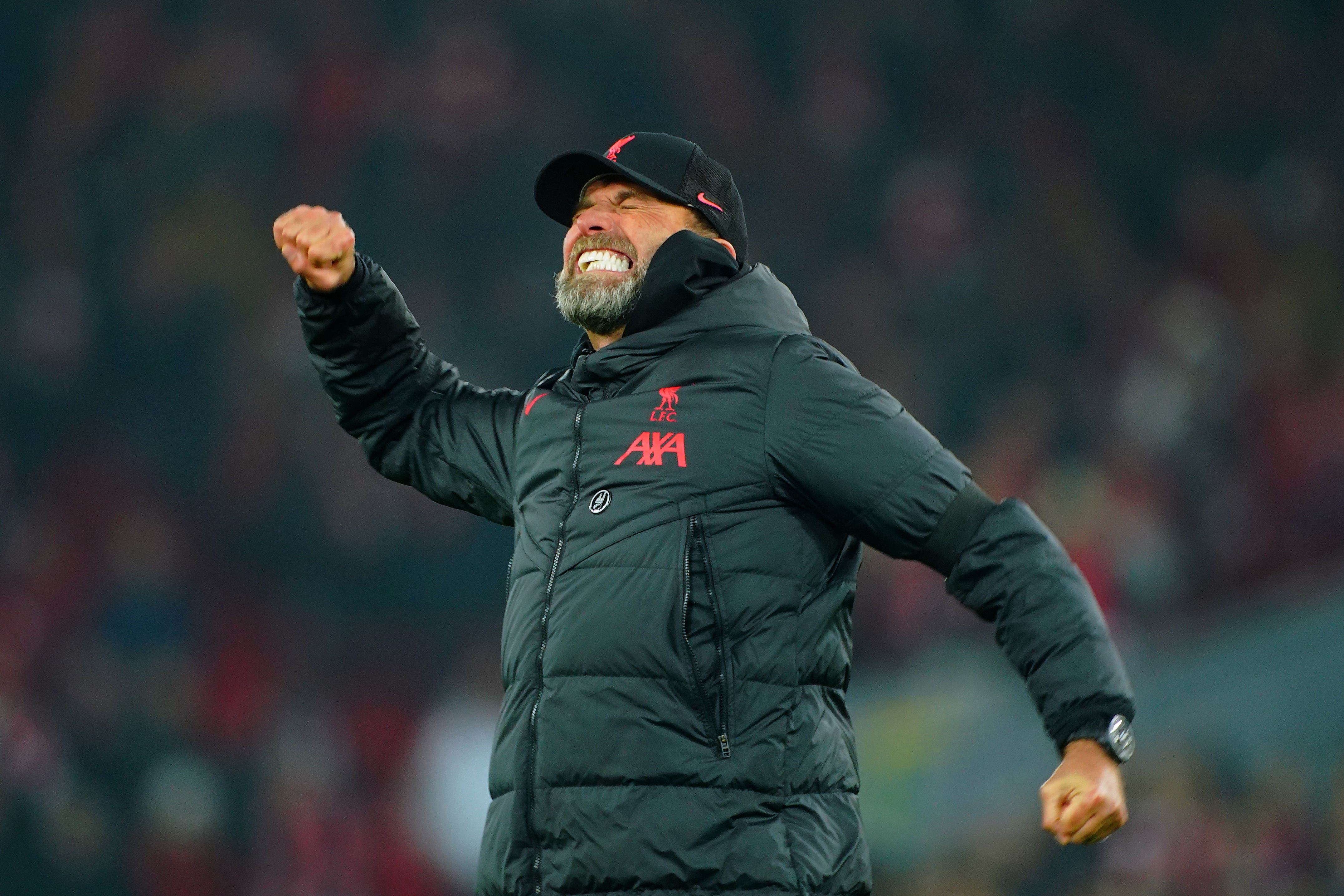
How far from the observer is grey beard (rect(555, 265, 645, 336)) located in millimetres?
2131

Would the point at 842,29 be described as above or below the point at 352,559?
above

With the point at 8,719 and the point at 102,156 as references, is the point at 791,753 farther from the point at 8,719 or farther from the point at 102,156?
the point at 102,156

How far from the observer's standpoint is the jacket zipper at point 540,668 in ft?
5.95

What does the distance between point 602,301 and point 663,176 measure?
0.20 m

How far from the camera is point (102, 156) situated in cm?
611

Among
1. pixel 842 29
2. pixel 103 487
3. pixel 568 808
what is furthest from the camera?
pixel 842 29

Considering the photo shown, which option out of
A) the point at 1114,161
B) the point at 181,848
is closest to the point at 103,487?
the point at 181,848

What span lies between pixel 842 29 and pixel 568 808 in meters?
5.24

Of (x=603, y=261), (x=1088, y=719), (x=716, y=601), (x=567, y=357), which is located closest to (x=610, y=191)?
(x=603, y=261)

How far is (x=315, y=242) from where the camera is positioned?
2.14 meters

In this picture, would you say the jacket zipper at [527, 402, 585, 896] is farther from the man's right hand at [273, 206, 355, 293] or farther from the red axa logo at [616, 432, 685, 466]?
the man's right hand at [273, 206, 355, 293]

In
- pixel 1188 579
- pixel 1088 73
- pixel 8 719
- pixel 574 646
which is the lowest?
pixel 574 646

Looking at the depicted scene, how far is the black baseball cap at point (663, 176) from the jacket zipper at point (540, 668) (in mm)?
362

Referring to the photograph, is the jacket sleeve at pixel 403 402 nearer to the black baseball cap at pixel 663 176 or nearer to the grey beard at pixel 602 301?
the grey beard at pixel 602 301
